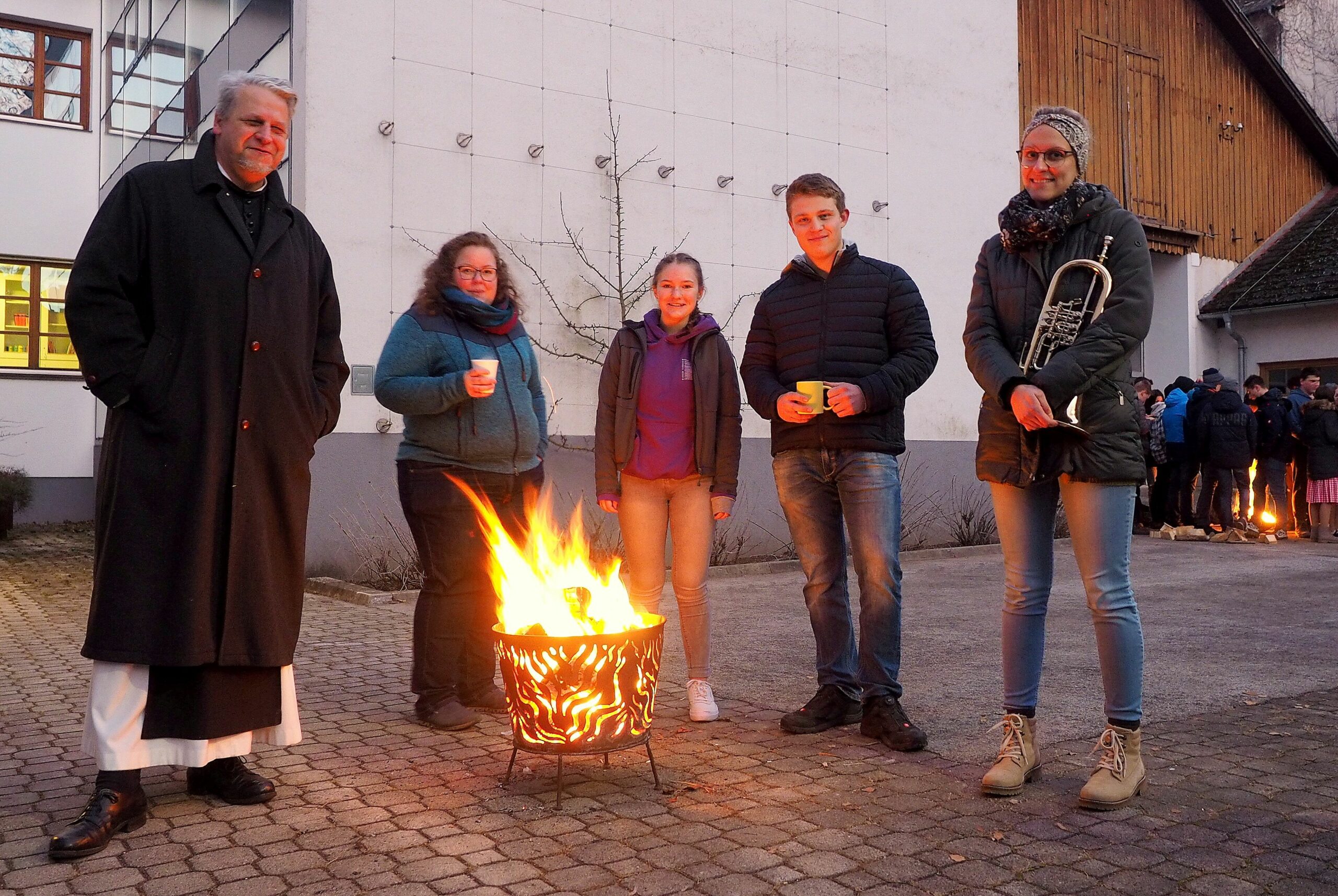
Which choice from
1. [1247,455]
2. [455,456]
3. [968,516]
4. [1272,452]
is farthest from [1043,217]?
[1272,452]

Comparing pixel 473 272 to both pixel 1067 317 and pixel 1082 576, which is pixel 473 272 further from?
pixel 1082 576

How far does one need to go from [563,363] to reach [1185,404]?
8.74m

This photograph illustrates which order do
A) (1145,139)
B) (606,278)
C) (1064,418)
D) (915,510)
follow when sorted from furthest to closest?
(1145,139)
(915,510)
(606,278)
(1064,418)

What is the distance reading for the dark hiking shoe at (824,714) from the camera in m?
4.82

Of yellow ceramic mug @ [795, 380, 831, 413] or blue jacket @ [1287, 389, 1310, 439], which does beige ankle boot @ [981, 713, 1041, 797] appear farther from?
blue jacket @ [1287, 389, 1310, 439]

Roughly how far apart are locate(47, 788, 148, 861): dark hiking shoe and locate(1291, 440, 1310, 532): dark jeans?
15131mm

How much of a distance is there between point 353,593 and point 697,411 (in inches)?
200

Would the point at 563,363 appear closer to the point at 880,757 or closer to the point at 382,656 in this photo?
the point at 382,656

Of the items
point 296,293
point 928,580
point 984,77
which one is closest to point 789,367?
point 296,293

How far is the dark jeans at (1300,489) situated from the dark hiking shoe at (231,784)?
48.3 ft

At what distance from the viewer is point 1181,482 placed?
603 inches

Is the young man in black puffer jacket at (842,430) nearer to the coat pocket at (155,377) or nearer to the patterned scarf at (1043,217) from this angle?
the patterned scarf at (1043,217)

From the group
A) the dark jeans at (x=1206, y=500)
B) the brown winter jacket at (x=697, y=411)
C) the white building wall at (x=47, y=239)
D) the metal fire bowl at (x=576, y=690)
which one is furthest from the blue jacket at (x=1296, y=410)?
the white building wall at (x=47, y=239)

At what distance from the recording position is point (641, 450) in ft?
16.7
